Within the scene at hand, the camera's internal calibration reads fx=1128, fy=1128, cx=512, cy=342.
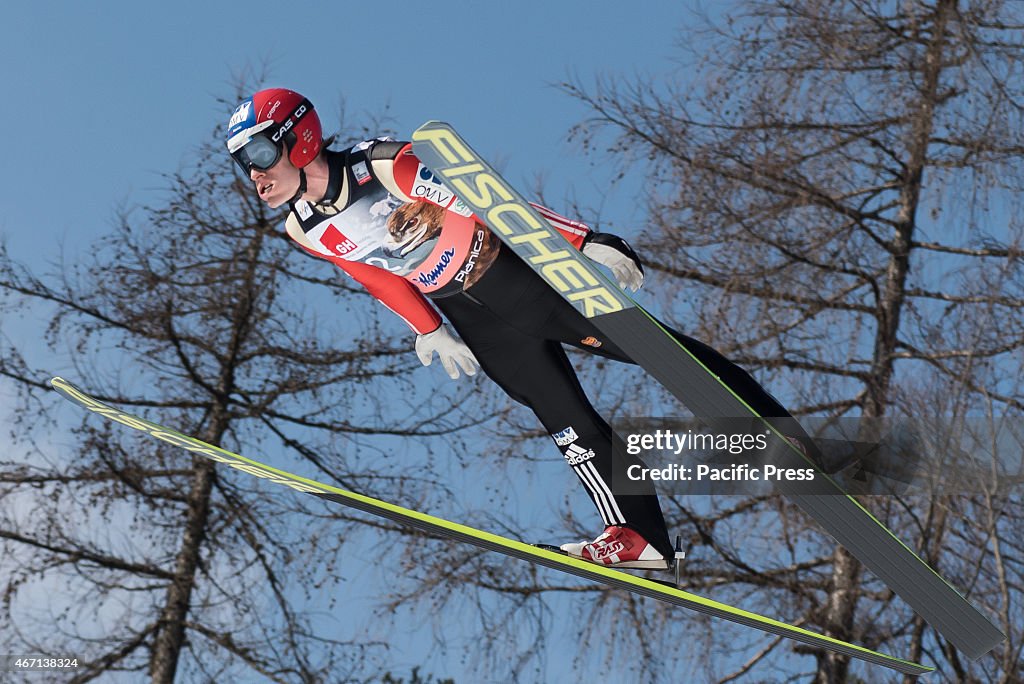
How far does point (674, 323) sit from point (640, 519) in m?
3.96

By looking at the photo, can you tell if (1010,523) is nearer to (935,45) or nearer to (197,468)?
(935,45)

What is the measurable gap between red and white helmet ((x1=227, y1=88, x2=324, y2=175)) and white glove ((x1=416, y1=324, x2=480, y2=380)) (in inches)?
43.2

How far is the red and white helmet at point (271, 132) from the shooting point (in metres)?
4.71

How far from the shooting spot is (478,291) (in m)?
4.98

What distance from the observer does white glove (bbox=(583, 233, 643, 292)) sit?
488 centimetres

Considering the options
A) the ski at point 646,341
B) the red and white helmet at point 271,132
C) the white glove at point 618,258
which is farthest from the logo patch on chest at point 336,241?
the white glove at point 618,258

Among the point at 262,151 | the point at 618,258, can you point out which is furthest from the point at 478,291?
the point at 262,151

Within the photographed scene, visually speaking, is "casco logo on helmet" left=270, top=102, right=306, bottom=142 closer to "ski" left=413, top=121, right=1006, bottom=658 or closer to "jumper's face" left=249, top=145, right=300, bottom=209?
"jumper's face" left=249, top=145, right=300, bottom=209

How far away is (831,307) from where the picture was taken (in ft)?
30.5

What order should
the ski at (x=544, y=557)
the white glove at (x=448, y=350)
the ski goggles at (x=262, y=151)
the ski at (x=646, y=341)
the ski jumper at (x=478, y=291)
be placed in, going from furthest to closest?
1. the white glove at (x=448, y=350)
2. the ski at (x=544, y=557)
3. the ski jumper at (x=478, y=291)
4. the ski goggles at (x=262, y=151)
5. the ski at (x=646, y=341)

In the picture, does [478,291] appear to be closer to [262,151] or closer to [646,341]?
[646,341]

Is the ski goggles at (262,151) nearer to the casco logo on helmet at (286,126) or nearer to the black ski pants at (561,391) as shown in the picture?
the casco logo on helmet at (286,126)

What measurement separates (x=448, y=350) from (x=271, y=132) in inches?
53.1

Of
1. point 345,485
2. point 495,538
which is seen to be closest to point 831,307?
point 345,485
